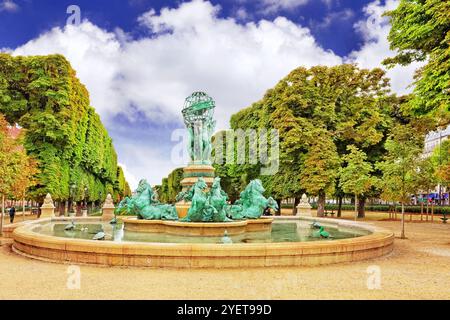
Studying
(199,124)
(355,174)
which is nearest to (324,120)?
(355,174)

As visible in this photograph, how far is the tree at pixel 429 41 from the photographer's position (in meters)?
15.1

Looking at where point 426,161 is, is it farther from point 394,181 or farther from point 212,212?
point 212,212

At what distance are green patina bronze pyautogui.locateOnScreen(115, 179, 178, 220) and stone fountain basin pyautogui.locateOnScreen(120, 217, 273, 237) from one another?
0.55 meters

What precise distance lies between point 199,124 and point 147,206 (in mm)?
5826

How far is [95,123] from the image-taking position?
48.2m

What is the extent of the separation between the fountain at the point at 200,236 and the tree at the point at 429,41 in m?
5.72

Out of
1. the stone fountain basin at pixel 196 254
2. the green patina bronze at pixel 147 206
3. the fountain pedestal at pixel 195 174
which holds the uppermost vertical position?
the fountain pedestal at pixel 195 174

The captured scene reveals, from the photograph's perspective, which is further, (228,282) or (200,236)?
(200,236)

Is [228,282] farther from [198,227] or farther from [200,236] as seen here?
[198,227]

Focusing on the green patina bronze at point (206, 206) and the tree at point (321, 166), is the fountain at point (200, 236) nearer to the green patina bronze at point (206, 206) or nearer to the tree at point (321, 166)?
the green patina bronze at point (206, 206)

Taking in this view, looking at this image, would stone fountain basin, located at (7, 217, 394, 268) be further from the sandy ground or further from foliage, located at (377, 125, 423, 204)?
foliage, located at (377, 125, 423, 204)

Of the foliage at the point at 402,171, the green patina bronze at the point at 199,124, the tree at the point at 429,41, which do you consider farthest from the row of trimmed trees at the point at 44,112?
the tree at the point at 429,41

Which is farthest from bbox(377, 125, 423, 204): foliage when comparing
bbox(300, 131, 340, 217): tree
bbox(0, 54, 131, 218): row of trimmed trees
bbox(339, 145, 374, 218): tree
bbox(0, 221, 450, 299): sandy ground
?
bbox(0, 54, 131, 218): row of trimmed trees

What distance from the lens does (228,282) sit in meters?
8.52
